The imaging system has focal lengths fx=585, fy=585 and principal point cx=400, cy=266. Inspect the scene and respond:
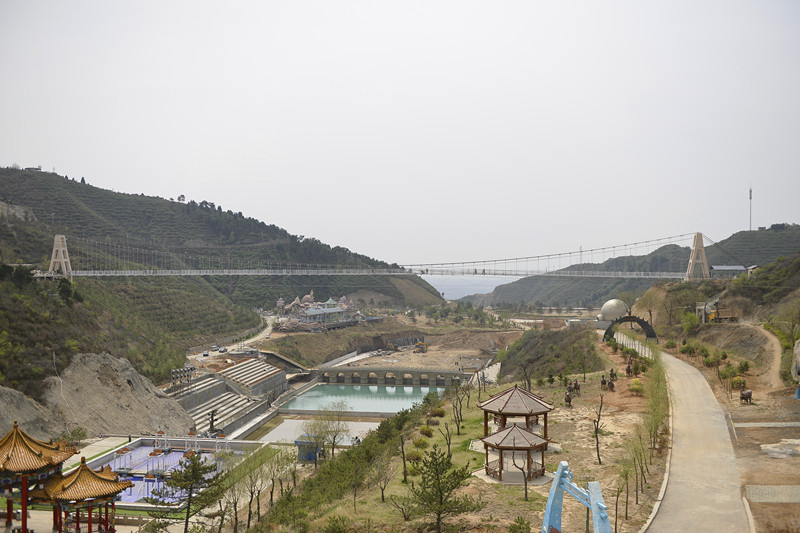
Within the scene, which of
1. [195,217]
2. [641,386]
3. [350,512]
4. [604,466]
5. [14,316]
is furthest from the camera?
[195,217]

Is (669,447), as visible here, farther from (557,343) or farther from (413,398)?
(413,398)

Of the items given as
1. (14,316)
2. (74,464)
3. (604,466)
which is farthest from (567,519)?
(14,316)

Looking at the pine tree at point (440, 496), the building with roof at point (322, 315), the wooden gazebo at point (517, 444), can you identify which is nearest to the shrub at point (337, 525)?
the pine tree at point (440, 496)

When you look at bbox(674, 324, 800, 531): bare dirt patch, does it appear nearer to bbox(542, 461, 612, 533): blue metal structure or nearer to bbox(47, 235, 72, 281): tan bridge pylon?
bbox(542, 461, 612, 533): blue metal structure

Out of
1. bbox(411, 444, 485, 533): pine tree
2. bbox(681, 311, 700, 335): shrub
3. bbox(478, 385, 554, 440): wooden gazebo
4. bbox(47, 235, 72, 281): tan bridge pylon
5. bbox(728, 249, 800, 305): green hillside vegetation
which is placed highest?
bbox(47, 235, 72, 281): tan bridge pylon

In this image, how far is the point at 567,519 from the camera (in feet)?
43.1

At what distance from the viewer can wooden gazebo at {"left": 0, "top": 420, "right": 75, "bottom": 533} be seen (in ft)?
52.6

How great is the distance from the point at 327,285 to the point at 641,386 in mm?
80460

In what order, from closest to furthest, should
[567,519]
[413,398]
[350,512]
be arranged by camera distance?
[567,519] → [350,512] → [413,398]

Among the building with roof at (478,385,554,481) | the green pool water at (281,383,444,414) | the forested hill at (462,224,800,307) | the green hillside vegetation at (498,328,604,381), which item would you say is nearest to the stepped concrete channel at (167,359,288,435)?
the green pool water at (281,383,444,414)

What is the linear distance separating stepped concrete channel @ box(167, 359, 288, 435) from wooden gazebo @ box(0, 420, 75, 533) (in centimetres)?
1859

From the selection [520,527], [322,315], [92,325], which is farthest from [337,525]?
[322,315]

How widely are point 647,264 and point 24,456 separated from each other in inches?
4486

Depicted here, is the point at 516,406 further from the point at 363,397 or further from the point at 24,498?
the point at 363,397
